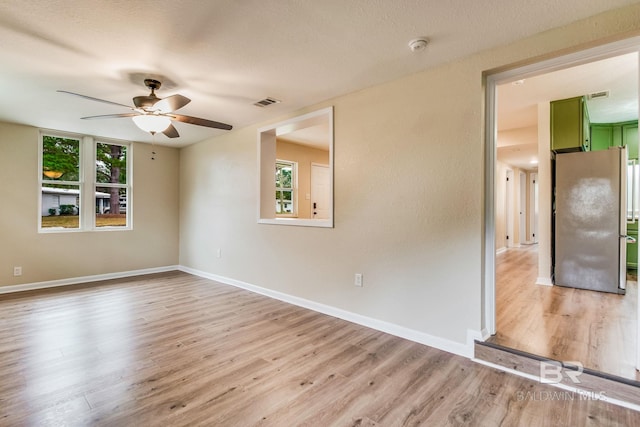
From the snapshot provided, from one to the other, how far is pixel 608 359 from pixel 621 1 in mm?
2386

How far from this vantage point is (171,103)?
272 cm

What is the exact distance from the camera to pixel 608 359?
2186mm

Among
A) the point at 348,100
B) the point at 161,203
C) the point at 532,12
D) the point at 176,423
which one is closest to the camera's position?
the point at 176,423

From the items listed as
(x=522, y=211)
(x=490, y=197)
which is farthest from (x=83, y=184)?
(x=522, y=211)

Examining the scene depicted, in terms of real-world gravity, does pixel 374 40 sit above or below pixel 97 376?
above

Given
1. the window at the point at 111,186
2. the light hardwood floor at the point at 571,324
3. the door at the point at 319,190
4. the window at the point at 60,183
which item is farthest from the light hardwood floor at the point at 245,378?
the door at the point at 319,190

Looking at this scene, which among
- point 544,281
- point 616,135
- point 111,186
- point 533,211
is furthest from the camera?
point 533,211

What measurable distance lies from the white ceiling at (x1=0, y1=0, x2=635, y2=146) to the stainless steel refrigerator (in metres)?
2.94

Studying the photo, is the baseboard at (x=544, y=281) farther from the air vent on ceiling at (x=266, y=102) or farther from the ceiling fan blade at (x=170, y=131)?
the ceiling fan blade at (x=170, y=131)

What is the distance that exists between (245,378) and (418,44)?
9.29 ft

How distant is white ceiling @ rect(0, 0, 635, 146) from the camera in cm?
192

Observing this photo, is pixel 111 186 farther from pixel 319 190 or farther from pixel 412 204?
A: pixel 412 204

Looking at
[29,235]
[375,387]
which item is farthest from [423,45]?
[29,235]

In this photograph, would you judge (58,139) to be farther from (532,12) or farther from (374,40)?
(532,12)
